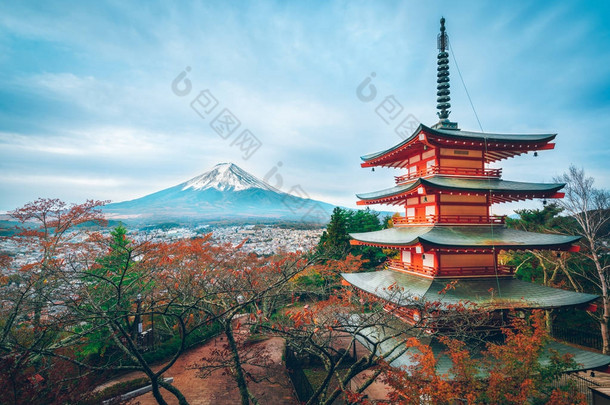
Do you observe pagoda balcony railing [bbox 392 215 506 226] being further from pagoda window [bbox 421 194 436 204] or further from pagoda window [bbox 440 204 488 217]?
pagoda window [bbox 421 194 436 204]

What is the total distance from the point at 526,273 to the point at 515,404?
12.9 meters

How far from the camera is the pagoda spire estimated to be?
35.7 ft

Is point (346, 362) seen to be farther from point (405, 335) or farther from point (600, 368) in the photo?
point (600, 368)

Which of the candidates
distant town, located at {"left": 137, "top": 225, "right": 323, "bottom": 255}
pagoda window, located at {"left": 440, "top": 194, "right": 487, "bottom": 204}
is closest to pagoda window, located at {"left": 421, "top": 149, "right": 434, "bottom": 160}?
pagoda window, located at {"left": 440, "top": 194, "right": 487, "bottom": 204}

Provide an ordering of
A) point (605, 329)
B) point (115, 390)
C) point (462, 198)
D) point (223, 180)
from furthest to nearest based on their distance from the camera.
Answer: point (223, 180) → point (605, 329) → point (462, 198) → point (115, 390)

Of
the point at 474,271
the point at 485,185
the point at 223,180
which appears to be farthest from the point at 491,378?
the point at 223,180

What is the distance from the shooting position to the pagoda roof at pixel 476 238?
821cm

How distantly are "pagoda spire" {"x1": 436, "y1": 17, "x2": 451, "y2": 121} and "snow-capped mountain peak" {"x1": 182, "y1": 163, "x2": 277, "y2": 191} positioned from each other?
70337 mm

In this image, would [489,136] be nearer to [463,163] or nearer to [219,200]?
[463,163]

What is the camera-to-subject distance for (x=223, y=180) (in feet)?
280

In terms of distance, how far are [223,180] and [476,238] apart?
8327cm

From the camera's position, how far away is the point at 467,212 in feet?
32.2

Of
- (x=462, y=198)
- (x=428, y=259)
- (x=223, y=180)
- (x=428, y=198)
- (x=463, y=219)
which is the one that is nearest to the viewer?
(x=428, y=259)

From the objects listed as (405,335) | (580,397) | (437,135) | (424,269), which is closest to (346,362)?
(405,335)
